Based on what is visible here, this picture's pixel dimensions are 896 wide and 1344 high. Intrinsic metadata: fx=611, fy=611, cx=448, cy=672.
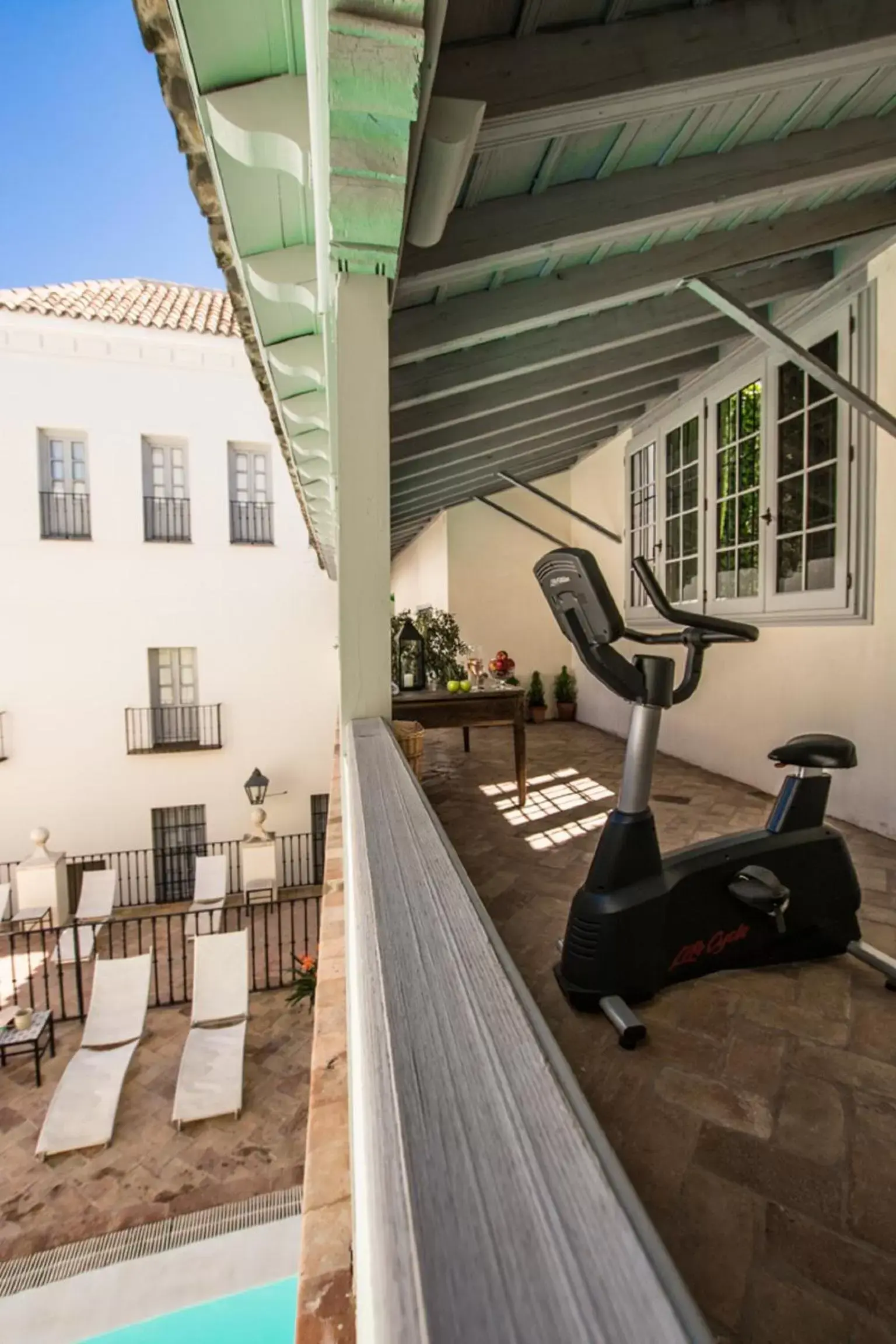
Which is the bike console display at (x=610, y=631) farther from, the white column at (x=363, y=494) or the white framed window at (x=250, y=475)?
the white framed window at (x=250, y=475)

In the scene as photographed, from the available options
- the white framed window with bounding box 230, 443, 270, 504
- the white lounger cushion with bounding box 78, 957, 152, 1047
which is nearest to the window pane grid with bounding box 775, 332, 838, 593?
the white lounger cushion with bounding box 78, 957, 152, 1047

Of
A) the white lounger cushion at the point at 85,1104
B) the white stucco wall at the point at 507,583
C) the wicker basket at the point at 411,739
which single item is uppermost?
the white stucco wall at the point at 507,583

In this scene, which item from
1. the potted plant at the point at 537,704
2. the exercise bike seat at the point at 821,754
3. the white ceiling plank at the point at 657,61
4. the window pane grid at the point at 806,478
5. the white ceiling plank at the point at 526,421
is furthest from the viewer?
the potted plant at the point at 537,704

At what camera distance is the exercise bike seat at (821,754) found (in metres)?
1.91

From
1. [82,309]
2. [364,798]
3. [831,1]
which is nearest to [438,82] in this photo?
[831,1]

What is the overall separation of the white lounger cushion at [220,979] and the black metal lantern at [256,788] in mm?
3481

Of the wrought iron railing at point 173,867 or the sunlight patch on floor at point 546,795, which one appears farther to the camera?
the wrought iron railing at point 173,867

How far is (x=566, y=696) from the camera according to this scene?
297 inches

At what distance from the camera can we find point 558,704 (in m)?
7.57

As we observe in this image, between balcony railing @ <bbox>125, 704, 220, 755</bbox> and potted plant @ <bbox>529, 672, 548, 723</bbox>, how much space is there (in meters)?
5.89

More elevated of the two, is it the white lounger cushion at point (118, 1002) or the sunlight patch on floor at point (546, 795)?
the sunlight patch on floor at point (546, 795)

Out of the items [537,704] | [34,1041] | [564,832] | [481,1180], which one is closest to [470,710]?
[564,832]

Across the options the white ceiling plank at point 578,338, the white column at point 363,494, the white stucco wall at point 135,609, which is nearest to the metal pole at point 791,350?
the white ceiling plank at point 578,338

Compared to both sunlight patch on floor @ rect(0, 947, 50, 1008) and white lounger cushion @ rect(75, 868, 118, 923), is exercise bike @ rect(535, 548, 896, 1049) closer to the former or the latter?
sunlight patch on floor @ rect(0, 947, 50, 1008)
